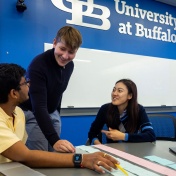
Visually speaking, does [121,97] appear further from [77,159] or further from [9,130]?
[9,130]

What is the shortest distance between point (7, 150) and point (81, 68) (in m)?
2.36

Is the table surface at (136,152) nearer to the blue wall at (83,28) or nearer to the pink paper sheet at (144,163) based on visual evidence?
the pink paper sheet at (144,163)

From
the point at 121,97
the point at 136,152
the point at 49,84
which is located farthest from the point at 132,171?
the point at 121,97

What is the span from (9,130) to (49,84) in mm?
621

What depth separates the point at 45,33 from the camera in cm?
303

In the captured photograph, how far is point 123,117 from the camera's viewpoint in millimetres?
1990

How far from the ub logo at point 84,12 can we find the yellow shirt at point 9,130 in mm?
2083

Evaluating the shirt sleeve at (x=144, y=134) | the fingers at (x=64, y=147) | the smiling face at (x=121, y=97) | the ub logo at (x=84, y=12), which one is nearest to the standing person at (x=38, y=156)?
the fingers at (x=64, y=147)

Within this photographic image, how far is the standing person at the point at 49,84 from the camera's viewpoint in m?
1.43

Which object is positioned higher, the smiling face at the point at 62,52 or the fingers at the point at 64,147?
the smiling face at the point at 62,52

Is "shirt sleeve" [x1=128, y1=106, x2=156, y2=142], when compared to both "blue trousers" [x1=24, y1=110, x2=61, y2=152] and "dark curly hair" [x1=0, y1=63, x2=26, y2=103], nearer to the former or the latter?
"blue trousers" [x1=24, y1=110, x2=61, y2=152]

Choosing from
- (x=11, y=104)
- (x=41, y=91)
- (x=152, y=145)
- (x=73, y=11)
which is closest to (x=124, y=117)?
(x=152, y=145)

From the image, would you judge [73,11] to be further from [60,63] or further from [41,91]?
[41,91]

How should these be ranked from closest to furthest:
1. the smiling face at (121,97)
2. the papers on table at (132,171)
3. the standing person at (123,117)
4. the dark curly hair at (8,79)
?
the papers on table at (132,171) → the dark curly hair at (8,79) → the standing person at (123,117) → the smiling face at (121,97)
